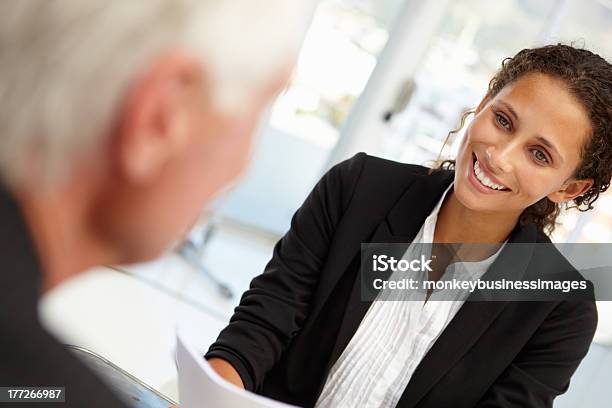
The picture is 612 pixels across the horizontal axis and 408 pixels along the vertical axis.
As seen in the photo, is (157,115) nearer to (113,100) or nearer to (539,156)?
(113,100)

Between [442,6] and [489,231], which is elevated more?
[442,6]

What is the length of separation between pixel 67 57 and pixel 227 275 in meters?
3.49

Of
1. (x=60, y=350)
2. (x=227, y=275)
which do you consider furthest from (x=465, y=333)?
(x=227, y=275)

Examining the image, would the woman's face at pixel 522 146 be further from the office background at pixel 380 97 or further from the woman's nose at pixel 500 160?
the office background at pixel 380 97

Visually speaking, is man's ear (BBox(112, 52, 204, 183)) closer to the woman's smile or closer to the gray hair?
the gray hair

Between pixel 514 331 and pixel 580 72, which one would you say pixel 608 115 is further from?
pixel 514 331

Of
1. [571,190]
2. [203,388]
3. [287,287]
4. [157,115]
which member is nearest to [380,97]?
[571,190]

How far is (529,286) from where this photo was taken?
1612 mm

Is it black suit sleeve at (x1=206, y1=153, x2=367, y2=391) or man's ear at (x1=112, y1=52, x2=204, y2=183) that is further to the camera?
black suit sleeve at (x1=206, y1=153, x2=367, y2=391)

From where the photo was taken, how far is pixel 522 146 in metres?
1.47

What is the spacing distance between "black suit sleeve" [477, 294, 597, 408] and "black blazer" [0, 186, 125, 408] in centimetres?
130

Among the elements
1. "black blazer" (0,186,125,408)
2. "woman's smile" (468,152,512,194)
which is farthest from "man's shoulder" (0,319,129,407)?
"woman's smile" (468,152,512,194)

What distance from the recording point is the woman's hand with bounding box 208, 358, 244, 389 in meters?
1.44

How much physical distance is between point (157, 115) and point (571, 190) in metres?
1.42
